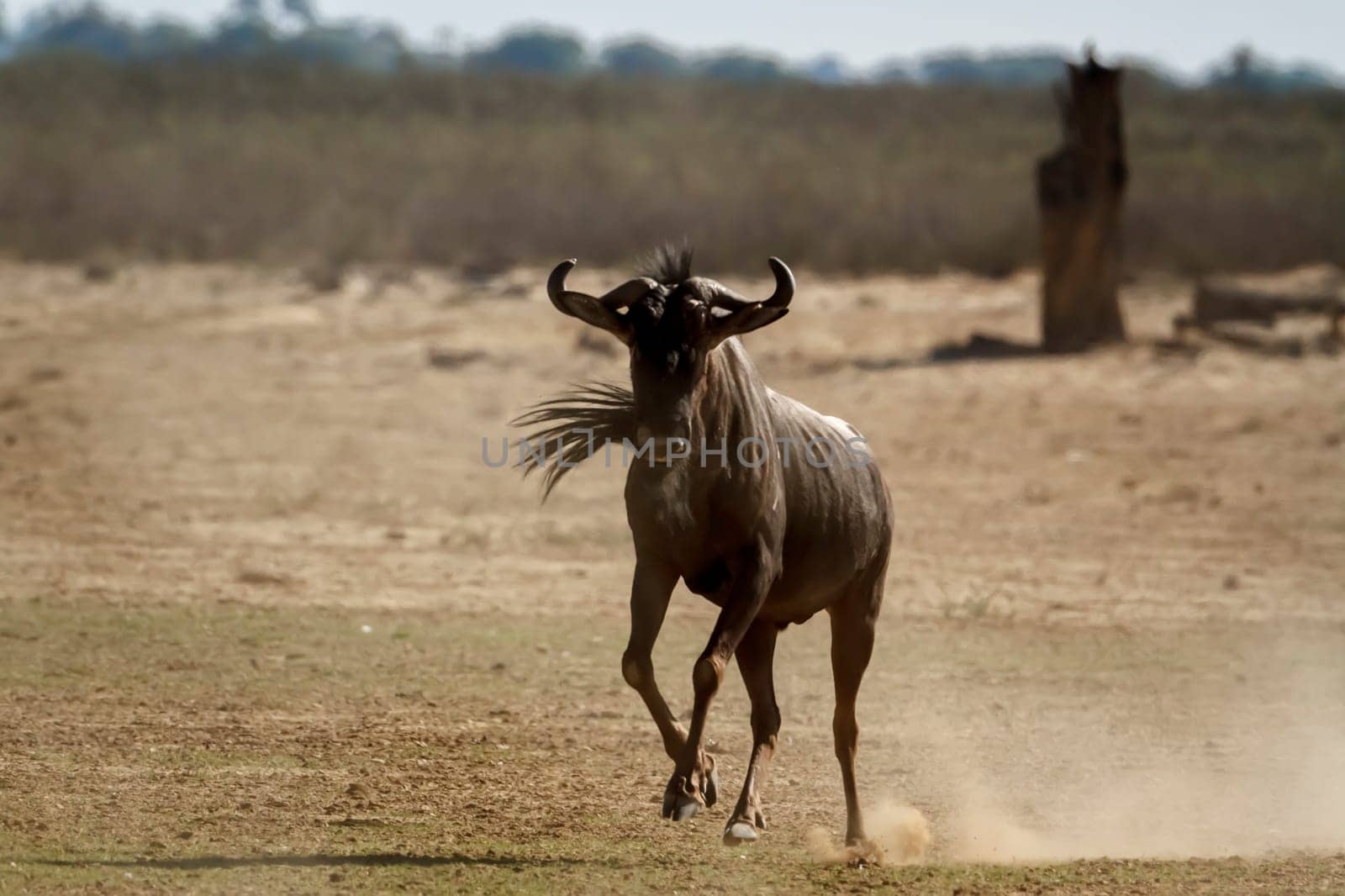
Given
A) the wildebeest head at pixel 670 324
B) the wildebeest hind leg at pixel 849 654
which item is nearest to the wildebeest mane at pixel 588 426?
the wildebeest head at pixel 670 324

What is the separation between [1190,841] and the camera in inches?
312

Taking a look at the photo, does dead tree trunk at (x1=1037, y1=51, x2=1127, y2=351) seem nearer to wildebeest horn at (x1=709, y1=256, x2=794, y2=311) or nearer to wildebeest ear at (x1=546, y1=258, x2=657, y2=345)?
wildebeest horn at (x1=709, y1=256, x2=794, y2=311)

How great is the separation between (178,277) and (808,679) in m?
21.6

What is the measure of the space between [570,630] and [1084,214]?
12473 mm

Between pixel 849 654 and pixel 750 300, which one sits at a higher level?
pixel 750 300

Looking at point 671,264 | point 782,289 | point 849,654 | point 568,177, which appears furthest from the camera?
point 568,177

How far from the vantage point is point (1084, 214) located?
72.9ft

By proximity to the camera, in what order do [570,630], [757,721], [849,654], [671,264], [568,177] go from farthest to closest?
[568,177] → [570,630] → [849,654] → [757,721] → [671,264]

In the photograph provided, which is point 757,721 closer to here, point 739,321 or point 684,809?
point 684,809

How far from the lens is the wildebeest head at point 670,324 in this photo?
6.57 meters

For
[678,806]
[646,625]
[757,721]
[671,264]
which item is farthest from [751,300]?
[678,806]

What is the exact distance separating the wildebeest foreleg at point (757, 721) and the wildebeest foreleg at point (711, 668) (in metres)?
0.16

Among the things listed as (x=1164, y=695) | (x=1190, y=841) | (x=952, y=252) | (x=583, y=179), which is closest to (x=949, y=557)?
(x=1164, y=695)

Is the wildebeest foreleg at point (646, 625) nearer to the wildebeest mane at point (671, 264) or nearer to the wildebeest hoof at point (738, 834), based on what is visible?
the wildebeest hoof at point (738, 834)
